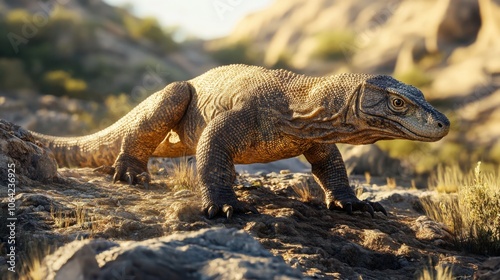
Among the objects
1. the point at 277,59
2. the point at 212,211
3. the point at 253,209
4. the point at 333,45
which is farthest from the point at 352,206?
the point at 277,59

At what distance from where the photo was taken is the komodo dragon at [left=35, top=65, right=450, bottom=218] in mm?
6723

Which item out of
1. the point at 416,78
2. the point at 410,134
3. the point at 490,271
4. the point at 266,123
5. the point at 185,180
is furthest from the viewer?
the point at 416,78

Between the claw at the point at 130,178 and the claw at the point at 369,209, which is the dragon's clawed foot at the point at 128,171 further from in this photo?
the claw at the point at 369,209

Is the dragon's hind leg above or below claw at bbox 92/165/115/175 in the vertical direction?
above

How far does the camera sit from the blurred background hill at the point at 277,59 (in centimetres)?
2612

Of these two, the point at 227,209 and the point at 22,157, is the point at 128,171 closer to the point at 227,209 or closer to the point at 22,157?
the point at 22,157

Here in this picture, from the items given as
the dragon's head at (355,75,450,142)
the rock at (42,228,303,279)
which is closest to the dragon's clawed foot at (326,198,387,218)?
the dragon's head at (355,75,450,142)

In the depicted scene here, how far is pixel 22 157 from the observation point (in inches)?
301

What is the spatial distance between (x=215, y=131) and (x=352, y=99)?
1499mm

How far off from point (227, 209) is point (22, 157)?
8.64 feet

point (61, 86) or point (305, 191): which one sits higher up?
point (61, 86)

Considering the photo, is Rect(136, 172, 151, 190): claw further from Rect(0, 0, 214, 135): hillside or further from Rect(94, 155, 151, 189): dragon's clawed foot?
Rect(0, 0, 214, 135): hillside

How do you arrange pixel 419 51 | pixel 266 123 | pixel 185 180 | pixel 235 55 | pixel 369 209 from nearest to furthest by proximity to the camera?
1. pixel 266 123
2. pixel 369 209
3. pixel 185 180
4. pixel 419 51
5. pixel 235 55

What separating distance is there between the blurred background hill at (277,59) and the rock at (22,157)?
8.77 m
